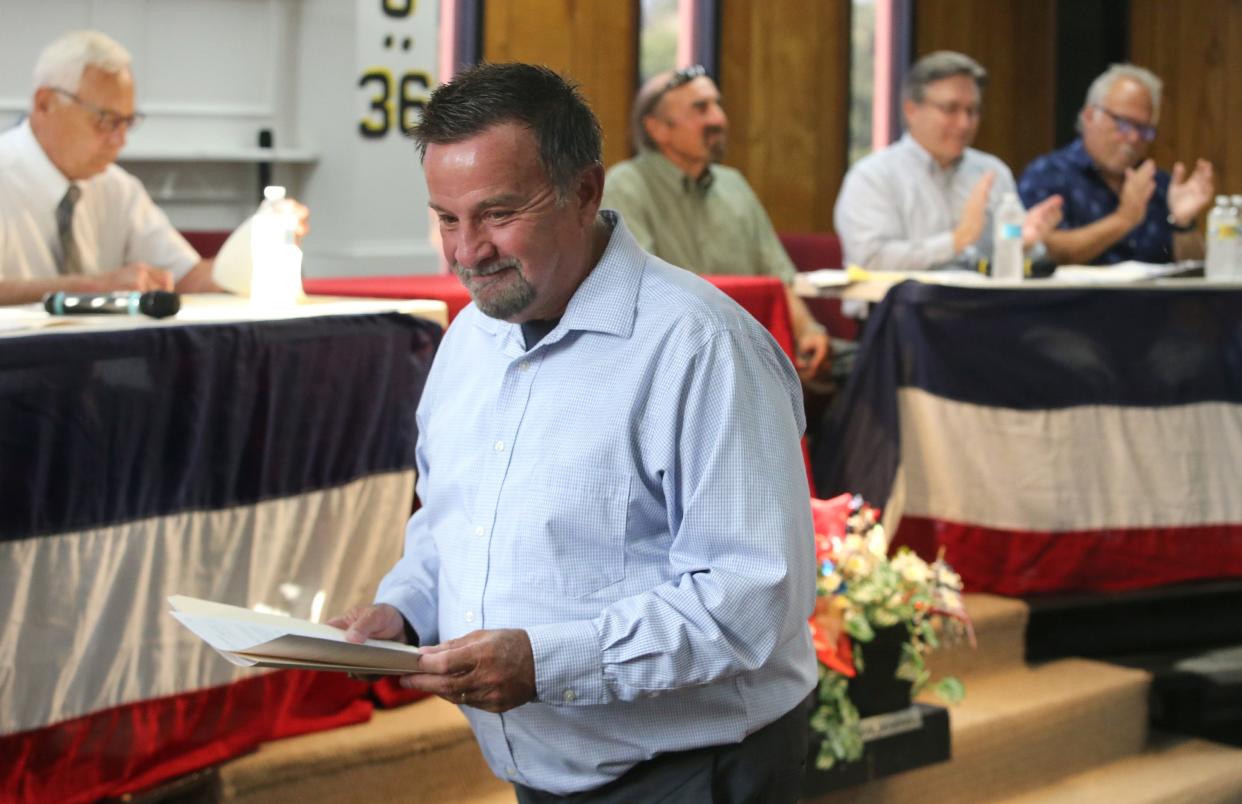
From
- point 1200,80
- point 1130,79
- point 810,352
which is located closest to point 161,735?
point 810,352

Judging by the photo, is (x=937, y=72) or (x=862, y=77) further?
(x=862, y=77)

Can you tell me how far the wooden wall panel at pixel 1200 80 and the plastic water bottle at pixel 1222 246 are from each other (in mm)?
2802

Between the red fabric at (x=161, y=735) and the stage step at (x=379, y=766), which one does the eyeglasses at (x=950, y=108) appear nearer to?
the stage step at (x=379, y=766)

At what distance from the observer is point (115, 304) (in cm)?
248

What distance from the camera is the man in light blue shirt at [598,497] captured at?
4.55ft

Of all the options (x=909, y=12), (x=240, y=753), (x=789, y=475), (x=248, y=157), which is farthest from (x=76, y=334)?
(x=909, y=12)

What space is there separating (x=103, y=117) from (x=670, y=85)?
5.90 ft

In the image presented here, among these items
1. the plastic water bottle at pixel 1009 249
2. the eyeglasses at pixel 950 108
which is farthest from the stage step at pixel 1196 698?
the eyeglasses at pixel 950 108

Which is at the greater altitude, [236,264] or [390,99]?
[390,99]

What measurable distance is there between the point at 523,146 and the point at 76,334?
1076 millimetres

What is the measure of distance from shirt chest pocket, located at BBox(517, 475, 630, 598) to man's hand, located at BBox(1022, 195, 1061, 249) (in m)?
2.92

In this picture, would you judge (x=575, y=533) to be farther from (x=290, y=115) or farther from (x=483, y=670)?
(x=290, y=115)

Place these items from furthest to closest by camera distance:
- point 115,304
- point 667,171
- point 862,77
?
point 862,77, point 667,171, point 115,304

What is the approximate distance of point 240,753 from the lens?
2.48m
